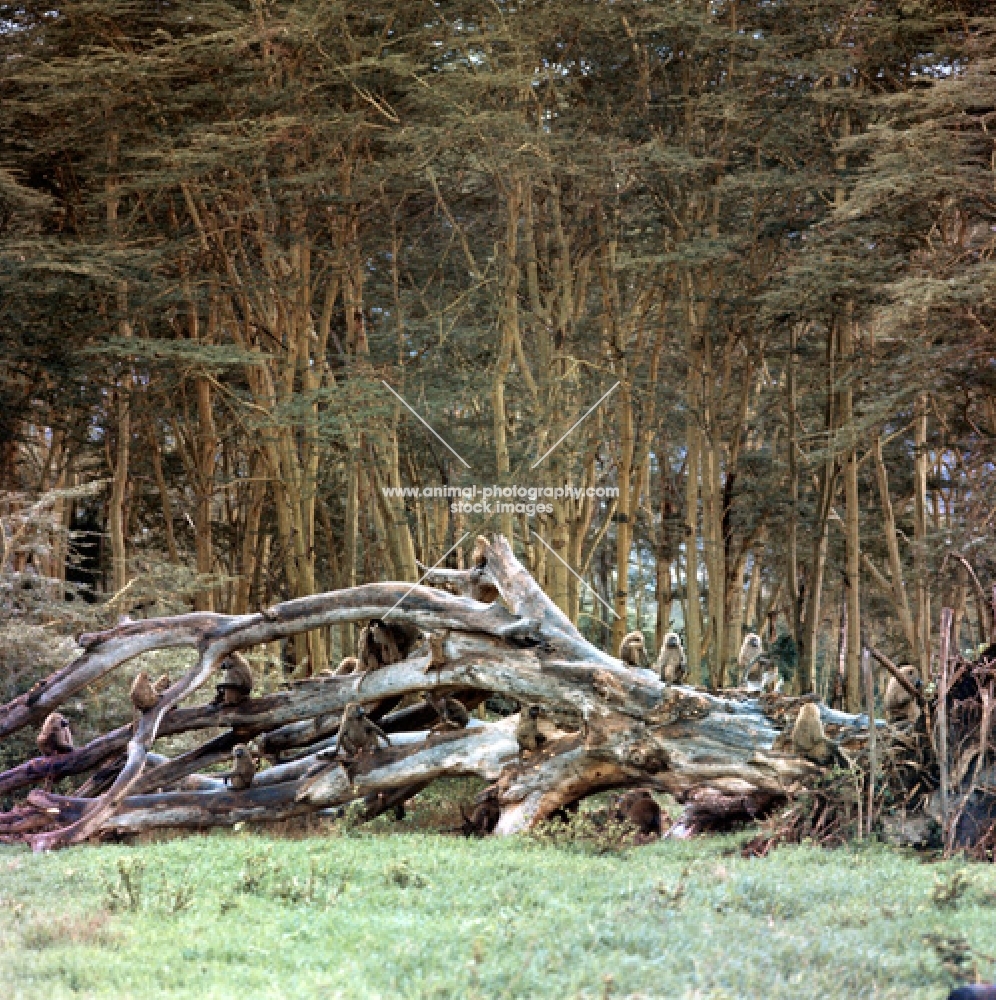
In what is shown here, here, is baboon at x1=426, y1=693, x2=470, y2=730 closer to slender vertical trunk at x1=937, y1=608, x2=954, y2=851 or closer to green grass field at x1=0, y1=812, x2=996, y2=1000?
green grass field at x1=0, y1=812, x2=996, y2=1000

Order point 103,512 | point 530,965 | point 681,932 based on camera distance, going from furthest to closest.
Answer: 1. point 103,512
2. point 681,932
3. point 530,965

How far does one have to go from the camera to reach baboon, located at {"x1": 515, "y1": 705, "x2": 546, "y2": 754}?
7410mm

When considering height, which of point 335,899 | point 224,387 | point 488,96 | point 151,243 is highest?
point 488,96

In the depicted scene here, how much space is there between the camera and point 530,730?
7.41m

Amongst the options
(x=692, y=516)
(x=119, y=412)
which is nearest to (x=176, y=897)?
(x=692, y=516)

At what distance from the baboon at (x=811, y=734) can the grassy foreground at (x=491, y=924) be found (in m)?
0.65

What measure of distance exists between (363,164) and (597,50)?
2873 mm

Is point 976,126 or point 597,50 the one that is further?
point 597,50

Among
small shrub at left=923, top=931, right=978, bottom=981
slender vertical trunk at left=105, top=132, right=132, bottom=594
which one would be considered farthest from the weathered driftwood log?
slender vertical trunk at left=105, top=132, right=132, bottom=594

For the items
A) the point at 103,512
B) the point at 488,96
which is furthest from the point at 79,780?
the point at 103,512

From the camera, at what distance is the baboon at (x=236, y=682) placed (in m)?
8.22

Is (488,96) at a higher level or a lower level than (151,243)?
higher

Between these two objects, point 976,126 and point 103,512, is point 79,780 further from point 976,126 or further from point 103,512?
point 103,512

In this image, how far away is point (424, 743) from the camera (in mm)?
7730
